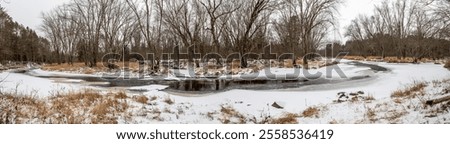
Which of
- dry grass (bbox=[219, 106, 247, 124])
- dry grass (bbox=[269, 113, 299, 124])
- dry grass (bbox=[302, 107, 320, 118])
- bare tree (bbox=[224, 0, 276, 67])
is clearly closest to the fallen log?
dry grass (bbox=[302, 107, 320, 118])

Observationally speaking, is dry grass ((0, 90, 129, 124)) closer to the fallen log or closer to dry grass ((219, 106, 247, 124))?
dry grass ((219, 106, 247, 124))

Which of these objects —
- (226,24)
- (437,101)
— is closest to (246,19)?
(226,24)

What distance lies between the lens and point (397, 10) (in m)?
47.1

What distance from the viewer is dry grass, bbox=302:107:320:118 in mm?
8620

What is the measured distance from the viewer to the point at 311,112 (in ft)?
29.5

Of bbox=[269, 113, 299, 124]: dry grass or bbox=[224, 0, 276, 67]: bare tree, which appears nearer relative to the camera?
bbox=[269, 113, 299, 124]: dry grass

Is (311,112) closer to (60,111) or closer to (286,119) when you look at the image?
(286,119)

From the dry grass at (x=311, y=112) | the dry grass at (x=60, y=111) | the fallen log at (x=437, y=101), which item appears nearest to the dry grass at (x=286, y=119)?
the dry grass at (x=311, y=112)

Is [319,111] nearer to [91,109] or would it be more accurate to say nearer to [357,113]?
[357,113]

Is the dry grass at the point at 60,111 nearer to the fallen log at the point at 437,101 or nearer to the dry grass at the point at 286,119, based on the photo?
the dry grass at the point at 286,119

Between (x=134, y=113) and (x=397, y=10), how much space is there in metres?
50.2

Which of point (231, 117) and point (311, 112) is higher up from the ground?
point (311, 112)

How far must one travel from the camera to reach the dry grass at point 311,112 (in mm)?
8620

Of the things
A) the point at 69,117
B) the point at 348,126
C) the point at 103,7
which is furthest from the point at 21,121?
the point at 103,7
